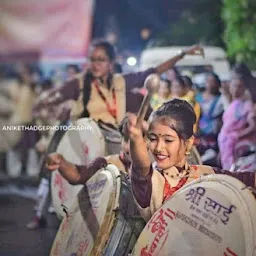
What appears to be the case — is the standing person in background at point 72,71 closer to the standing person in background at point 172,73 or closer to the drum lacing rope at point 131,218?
the standing person in background at point 172,73

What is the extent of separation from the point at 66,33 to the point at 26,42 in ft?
1.45

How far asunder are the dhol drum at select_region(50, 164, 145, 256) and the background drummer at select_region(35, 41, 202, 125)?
0.44 metres

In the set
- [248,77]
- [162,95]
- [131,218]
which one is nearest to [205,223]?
[131,218]

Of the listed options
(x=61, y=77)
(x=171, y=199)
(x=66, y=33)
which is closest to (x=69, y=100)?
(x=61, y=77)

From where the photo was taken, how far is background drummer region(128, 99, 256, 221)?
305 centimetres

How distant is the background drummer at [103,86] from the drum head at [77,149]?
86mm

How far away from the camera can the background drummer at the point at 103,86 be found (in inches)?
146

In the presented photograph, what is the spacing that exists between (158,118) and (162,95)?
15.6 inches

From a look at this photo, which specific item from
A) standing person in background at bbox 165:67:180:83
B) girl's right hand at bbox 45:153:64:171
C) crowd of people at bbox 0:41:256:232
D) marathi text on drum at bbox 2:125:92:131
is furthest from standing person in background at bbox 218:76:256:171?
girl's right hand at bbox 45:153:64:171

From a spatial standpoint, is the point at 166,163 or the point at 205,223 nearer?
the point at 205,223

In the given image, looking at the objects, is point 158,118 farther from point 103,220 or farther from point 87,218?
point 87,218

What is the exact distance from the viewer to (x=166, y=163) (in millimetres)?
3152

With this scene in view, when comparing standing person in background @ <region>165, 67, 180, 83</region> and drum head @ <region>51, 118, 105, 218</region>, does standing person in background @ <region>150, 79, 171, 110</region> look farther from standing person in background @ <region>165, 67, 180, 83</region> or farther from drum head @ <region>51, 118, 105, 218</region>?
drum head @ <region>51, 118, 105, 218</region>

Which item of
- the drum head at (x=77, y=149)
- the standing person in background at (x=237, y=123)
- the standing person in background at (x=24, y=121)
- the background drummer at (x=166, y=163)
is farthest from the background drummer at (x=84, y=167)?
the standing person in background at (x=24, y=121)
